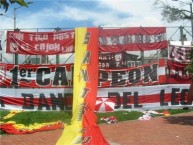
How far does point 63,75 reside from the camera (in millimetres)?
17078

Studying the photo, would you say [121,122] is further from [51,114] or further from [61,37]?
[61,37]

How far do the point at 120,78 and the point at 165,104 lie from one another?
248 cm

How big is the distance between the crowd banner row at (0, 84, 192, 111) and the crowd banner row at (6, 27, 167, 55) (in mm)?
1791

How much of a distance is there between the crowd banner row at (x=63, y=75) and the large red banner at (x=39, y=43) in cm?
68

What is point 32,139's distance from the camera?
10523 millimetres

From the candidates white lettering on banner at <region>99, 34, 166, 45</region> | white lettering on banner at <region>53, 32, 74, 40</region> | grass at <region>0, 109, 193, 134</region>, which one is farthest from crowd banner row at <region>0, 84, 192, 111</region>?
white lettering on banner at <region>53, 32, 74, 40</region>

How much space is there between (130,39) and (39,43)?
4111mm

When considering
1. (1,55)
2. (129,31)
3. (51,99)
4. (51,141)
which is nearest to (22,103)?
(51,99)

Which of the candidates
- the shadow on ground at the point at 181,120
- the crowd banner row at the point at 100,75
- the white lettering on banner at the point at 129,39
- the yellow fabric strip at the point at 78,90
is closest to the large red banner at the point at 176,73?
the crowd banner row at the point at 100,75

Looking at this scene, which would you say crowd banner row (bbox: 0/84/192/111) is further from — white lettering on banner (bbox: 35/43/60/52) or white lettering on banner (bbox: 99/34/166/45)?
white lettering on banner (bbox: 99/34/166/45)

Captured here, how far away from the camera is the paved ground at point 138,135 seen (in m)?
9.91

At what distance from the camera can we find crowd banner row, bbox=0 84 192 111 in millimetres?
16922

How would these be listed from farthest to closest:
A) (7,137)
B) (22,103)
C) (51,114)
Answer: (22,103) < (51,114) < (7,137)

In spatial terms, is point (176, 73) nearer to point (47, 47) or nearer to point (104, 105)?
point (104, 105)
